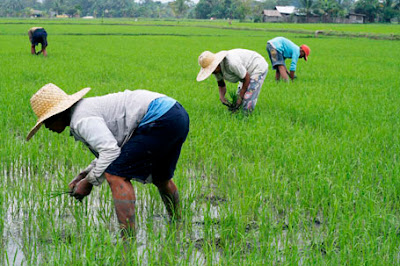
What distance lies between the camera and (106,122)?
225cm

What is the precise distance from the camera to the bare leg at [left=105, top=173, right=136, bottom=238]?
7.17 ft

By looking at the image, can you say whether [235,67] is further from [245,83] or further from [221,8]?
[221,8]

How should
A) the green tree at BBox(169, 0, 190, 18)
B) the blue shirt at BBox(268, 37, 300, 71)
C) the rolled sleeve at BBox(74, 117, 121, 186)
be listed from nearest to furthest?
the rolled sleeve at BBox(74, 117, 121, 186) < the blue shirt at BBox(268, 37, 300, 71) < the green tree at BBox(169, 0, 190, 18)

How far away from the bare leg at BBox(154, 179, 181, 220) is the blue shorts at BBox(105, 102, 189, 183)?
17 centimetres

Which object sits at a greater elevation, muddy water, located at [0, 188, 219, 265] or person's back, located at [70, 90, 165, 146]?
person's back, located at [70, 90, 165, 146]

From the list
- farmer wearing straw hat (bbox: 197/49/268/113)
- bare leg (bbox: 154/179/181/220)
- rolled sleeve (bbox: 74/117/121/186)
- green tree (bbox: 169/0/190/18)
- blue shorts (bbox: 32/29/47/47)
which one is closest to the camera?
rolled sleeve (bbox: 74/117/121/186)

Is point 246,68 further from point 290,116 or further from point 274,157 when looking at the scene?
point 274,157

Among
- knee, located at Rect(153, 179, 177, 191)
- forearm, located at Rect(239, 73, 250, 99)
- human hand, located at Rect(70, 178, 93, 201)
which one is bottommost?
knee, located at Rect(153, 179, 177, 191)

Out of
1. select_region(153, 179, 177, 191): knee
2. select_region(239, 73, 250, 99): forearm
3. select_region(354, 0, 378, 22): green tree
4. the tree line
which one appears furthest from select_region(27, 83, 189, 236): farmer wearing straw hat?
select_region(354, 0, 378, 22): green tree

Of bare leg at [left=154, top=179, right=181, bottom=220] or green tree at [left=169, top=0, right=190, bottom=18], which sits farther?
green tree at [left=169, top=0, right=190, bottom=18]

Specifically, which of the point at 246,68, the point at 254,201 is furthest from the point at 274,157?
the point at 246,68

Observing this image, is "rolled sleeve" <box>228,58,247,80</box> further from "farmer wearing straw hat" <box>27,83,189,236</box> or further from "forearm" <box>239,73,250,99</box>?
"farmer wearing straw hat" <box>27,83,189,236</box>

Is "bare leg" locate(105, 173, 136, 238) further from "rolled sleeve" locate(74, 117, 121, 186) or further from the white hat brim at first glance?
the white hat brim

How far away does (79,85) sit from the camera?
7102 mm
